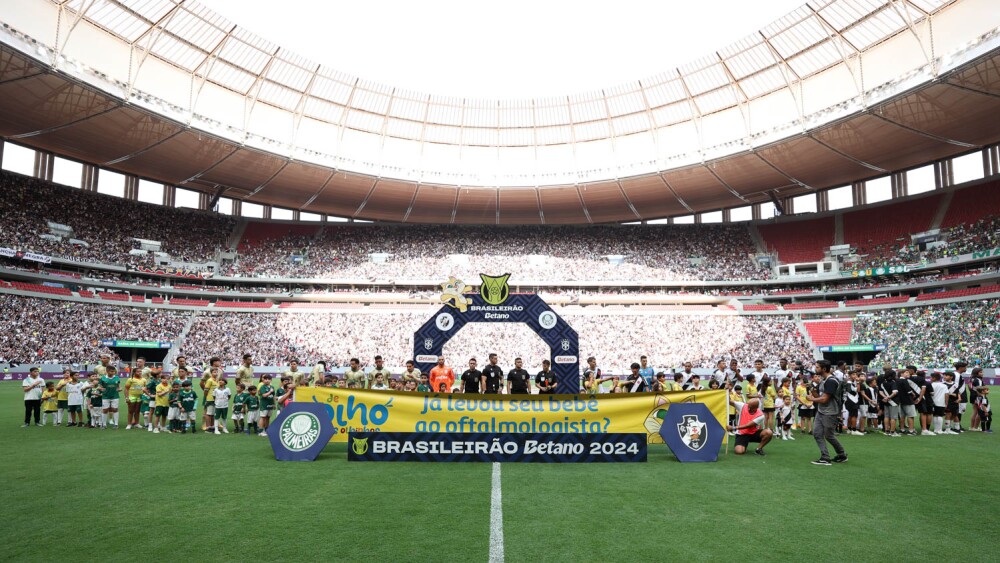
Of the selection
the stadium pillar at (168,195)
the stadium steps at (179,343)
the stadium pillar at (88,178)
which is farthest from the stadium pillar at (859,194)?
the stadium pillar at (88,178)

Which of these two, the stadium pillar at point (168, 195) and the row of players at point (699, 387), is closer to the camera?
the row of players at point (699, 387)

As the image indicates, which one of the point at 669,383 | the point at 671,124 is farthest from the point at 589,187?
Result: the point at 669,383

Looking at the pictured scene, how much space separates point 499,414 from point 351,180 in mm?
40051

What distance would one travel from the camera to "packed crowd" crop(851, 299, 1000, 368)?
34.9 m

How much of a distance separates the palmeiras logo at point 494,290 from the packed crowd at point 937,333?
28491mm

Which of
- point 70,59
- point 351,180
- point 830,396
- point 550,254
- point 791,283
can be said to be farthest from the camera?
point 550,254

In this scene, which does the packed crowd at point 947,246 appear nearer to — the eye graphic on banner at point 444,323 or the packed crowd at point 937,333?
the packed crowd at point 937,333

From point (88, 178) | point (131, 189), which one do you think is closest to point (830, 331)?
point (131, 189)

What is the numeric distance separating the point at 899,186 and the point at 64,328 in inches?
2782

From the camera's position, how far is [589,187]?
4838 centimetres

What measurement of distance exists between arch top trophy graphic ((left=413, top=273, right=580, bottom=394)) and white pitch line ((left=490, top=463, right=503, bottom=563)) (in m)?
7.93

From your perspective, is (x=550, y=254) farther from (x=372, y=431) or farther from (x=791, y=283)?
(x=372, y=431)

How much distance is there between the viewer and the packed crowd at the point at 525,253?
55719mm

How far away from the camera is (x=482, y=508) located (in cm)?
716
